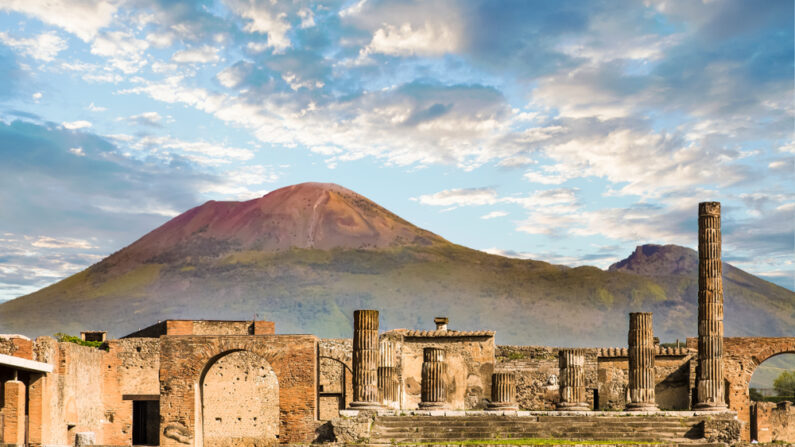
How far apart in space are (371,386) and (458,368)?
8305 millimetres

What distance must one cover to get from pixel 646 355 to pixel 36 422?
1804cm

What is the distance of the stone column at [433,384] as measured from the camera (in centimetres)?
3281

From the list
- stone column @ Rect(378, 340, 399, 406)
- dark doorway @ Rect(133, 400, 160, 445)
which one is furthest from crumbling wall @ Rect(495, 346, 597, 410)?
dark doorway @ Rect(133, 400, 160, 445)

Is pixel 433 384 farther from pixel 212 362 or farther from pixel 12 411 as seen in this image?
pixel 12 411

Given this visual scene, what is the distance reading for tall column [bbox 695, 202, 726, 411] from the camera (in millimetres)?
32750

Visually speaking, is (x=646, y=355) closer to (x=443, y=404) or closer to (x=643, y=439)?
(x=643, y=439)

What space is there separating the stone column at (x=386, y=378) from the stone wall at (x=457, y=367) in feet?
19.5

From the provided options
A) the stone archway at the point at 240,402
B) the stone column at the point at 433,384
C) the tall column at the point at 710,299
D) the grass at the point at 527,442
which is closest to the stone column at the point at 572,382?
the grass at the point at 527,442

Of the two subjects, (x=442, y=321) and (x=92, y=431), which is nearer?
(x=92, y=431)

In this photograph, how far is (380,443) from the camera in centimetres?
2889

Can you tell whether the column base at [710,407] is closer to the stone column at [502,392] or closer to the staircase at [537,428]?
the staircase at [537,428]

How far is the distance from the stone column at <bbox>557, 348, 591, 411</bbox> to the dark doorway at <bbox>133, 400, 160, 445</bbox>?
16.0 meters

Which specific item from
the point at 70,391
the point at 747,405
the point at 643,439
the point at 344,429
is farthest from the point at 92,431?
the point at 747,405

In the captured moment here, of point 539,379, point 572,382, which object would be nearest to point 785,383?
point 539,379
